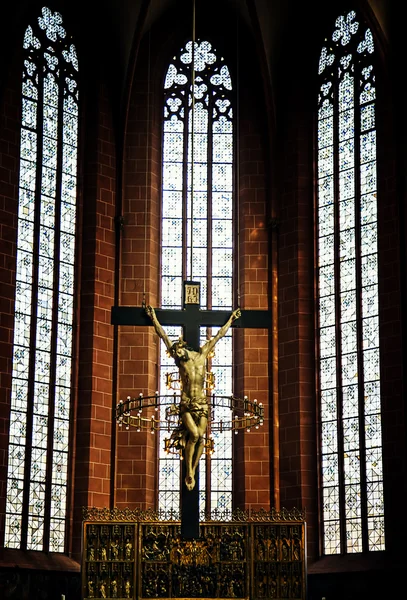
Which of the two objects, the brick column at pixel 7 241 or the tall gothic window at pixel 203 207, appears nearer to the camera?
the brick column at pixel 7 241

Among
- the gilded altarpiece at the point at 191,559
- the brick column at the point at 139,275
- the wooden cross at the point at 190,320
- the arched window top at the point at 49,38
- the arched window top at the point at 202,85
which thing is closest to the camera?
the wooden cross at the point at 190,320

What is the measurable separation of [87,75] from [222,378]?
21.0 ft

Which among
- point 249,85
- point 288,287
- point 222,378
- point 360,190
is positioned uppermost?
point 249,85

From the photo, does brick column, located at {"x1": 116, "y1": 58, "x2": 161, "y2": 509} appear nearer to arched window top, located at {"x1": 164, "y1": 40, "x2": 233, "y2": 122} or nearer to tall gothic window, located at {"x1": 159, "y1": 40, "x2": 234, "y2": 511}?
tall gothic window, located at {"x1": 159, "y1": 40, "x2": 234, "y2": 511}

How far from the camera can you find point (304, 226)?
27.1 meters

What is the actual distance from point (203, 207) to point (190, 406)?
311 inches

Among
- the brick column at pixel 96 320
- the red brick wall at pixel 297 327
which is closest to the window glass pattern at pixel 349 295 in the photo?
the red brick wall at pixel 297 327

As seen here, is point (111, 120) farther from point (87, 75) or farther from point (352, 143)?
point (352, 143)

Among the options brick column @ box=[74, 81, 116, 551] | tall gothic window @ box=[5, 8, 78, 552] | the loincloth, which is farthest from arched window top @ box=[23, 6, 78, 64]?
the loincloth

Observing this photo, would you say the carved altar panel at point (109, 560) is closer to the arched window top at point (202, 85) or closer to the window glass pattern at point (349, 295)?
the window glass pattern at point (349, 295)

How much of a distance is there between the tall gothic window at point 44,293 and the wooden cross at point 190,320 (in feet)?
14.4

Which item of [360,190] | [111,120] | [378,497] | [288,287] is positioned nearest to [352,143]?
[360,190]

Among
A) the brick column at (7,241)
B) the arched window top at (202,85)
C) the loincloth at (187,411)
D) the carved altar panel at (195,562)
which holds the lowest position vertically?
the carved altar panel at (195,562)

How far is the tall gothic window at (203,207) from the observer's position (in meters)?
26.5
